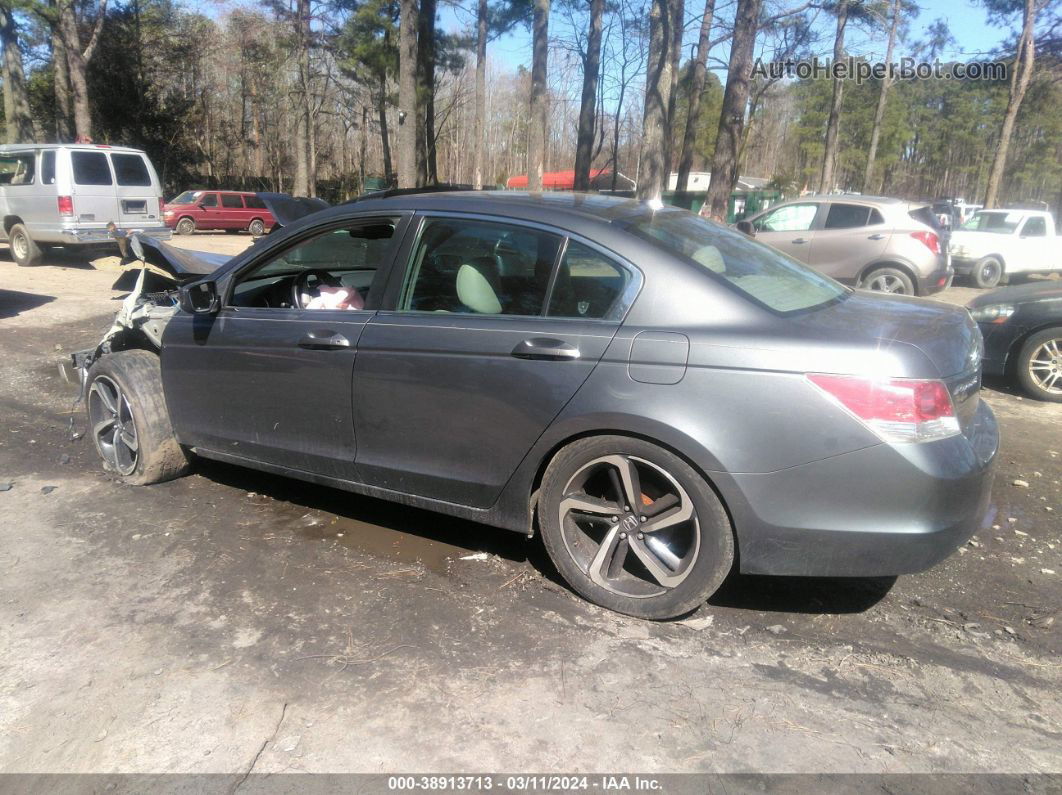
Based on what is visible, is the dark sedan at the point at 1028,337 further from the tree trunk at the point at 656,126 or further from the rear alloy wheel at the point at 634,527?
the tree trunk at the point at 656,126

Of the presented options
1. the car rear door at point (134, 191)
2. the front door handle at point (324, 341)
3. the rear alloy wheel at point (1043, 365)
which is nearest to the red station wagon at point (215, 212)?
the car rear door at point (134, 191)

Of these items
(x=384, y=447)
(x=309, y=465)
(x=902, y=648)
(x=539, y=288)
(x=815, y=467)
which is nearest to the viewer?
(x=815, y=467)

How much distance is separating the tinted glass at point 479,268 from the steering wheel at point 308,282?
4.06ft

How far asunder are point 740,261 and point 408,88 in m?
13.3

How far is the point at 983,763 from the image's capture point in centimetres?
232

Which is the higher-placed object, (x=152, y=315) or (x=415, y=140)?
(x=415, y=140)

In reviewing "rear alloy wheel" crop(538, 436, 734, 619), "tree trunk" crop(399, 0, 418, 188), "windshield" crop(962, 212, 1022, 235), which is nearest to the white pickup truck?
"windshield" crop(962, 212, 1022, 235)

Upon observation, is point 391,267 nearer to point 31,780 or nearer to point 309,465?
point 309,465

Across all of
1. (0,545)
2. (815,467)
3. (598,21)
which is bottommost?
(0,545)

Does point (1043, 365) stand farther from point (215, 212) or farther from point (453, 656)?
point (215, 212)

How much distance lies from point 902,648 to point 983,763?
62cm

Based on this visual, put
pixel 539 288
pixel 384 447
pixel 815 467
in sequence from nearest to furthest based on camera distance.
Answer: pixel 815 467
pixel 539 288
pixel 384 447

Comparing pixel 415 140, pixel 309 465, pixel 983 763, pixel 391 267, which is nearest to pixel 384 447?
pixel 309 465

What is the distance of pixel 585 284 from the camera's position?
305 cm
